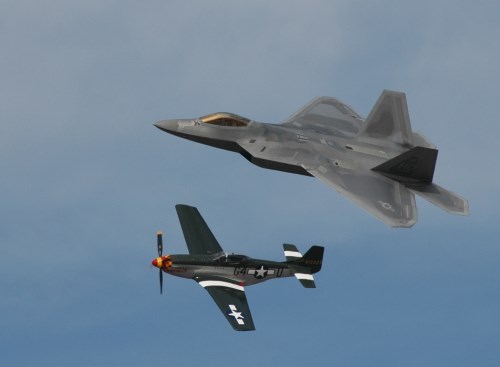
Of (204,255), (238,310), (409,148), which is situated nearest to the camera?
(238,310)

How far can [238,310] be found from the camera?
182ft

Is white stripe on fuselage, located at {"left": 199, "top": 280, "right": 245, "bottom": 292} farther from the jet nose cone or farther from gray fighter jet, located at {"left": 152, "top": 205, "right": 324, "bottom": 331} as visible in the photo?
the jet nose cone

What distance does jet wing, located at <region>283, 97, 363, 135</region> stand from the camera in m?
64.6

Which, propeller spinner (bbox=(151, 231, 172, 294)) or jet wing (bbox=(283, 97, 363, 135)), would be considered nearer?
propeller spinner (bbox=(151, 231, 172, 294))

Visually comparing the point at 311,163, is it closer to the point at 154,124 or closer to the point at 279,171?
the point at 279,171

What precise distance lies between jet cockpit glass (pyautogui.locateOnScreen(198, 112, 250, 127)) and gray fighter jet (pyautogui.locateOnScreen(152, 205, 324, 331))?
5.72 m

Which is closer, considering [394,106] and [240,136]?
[240,136]

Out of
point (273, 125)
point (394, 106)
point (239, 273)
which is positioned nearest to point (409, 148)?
point (394, 106)

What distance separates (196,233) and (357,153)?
29.8 ft

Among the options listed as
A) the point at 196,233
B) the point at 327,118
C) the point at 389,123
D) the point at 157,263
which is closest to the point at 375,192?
the point at 389,123

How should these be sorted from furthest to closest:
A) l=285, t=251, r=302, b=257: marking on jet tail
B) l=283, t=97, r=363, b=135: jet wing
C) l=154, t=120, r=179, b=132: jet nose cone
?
l=283, t=97, r=363, b=135: jet wing
l=154, t=120, r=179, b=132: jet nose cone
l=285, t=251, r=302, b=257: marking on jet tail

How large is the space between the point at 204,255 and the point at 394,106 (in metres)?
14.0

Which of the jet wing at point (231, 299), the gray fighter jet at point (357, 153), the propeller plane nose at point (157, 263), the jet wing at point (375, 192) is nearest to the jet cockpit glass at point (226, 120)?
the gray fighter jet at point (357, 153)

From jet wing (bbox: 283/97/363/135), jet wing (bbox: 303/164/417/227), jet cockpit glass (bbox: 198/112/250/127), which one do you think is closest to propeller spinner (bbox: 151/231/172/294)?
jet cockpit glass (bbox: 198/112/250/127)
